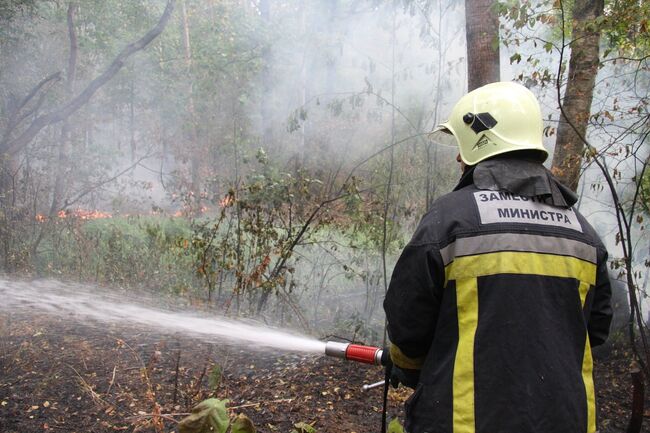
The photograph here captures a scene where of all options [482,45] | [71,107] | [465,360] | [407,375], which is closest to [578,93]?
[482,45]

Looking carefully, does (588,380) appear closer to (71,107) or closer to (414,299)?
(414,299)

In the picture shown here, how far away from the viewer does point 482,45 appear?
4.17m

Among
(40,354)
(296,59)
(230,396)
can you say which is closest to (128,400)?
(230,396)

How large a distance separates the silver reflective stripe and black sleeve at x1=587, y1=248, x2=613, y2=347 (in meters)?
0.29

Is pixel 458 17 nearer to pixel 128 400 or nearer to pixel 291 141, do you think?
pixel 291 141

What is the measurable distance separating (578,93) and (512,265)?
3093 mm

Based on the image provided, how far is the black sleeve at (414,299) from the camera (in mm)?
1720

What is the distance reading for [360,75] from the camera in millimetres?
10797

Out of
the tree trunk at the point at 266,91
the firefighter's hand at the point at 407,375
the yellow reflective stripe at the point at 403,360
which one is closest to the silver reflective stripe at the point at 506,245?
the yellow reflective stripe at the point at 403,360

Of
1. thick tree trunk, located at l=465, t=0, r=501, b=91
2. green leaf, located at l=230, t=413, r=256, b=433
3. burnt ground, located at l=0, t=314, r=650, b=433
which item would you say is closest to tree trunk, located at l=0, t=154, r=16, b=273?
burnt ground, located at l=0, t=314, r=650, b=433

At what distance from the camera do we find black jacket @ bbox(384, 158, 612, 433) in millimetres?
1626

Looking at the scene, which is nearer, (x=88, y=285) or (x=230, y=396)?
(x=230, y=396)

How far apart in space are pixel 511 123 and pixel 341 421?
2714 mm

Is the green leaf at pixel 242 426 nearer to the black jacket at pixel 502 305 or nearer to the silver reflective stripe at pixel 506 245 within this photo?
the black jacket at pixel 502 305
